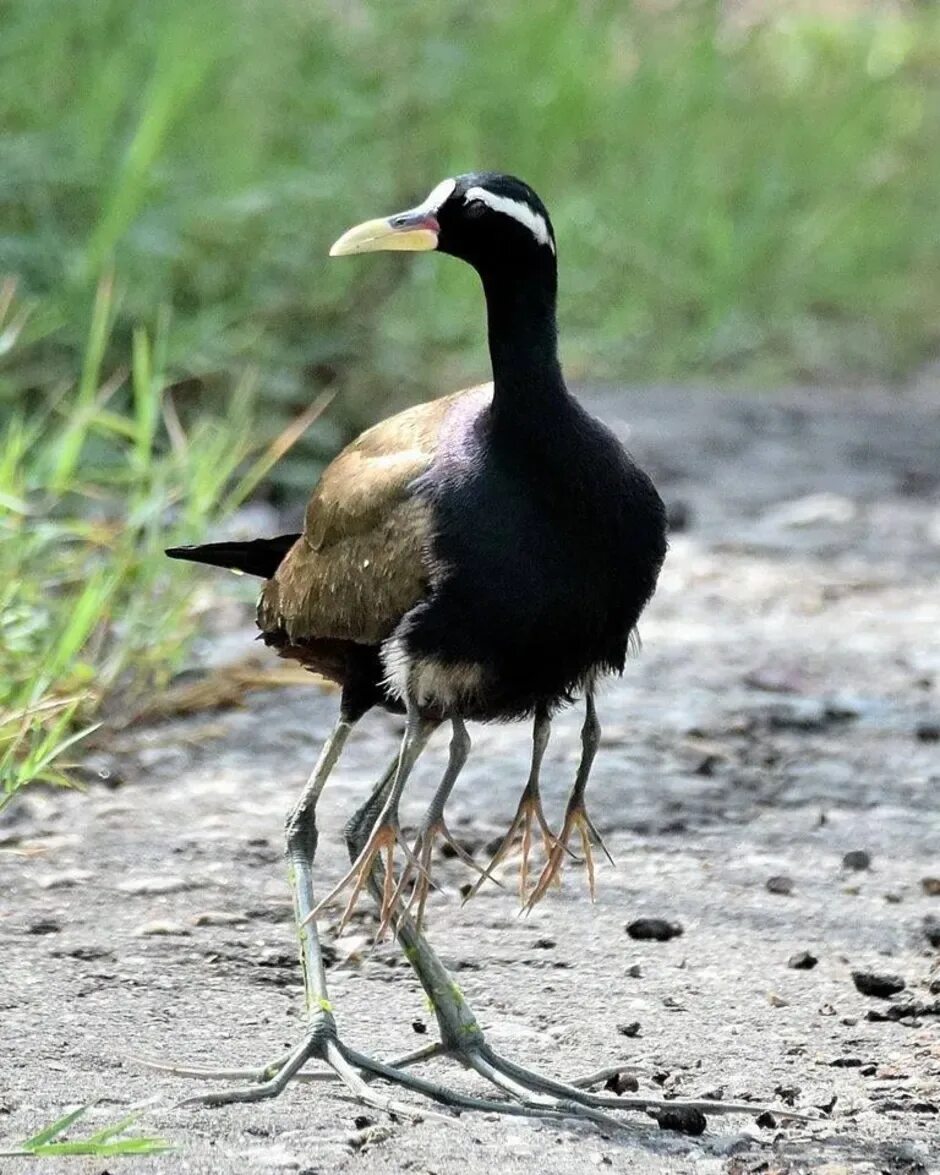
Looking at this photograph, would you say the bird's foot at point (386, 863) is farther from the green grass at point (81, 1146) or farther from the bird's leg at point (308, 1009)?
the green grass at point (81, 1146)

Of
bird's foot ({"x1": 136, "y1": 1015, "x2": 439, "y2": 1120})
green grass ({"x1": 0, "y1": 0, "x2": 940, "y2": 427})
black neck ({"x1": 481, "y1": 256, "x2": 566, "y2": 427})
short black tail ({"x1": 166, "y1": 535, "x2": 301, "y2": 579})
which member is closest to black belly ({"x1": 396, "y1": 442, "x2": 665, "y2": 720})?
black neck ({"x1": 481, "y1": 256, "x2": 566, "y2": 427})

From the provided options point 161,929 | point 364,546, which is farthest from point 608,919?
point 364,546

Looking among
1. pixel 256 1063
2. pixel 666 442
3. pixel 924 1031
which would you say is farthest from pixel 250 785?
pixel 666 442

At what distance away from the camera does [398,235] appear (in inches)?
119

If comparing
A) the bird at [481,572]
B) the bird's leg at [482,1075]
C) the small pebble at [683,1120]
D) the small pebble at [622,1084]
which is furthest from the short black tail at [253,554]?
the small pebble at [683,1120]

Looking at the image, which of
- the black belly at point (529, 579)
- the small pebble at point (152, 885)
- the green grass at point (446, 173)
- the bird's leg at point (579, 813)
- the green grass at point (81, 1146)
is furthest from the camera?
the green grass at point (446, 173)

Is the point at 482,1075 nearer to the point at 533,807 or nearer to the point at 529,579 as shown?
the point at 533,807

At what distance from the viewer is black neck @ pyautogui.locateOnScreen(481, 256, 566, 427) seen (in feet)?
9.63

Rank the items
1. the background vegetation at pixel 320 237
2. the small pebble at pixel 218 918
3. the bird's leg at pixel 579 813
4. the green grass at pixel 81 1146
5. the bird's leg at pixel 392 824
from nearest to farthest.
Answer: the green grass at pixel 81 1146 < the bird's leg at pixel 392 824 < the bird's leg at pixel 579 813 < the small pebble at pixel 218 918 < the background vegetation at pixel 320 237

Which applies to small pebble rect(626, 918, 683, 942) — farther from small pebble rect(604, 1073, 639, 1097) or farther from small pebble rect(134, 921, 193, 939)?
small pebble rect(134, 921, 193, 939)

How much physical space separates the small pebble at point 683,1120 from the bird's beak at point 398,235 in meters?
1.18

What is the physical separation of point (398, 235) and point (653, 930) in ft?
4.16

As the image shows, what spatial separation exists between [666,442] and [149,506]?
10.1 ft

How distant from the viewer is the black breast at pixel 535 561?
2.82m
